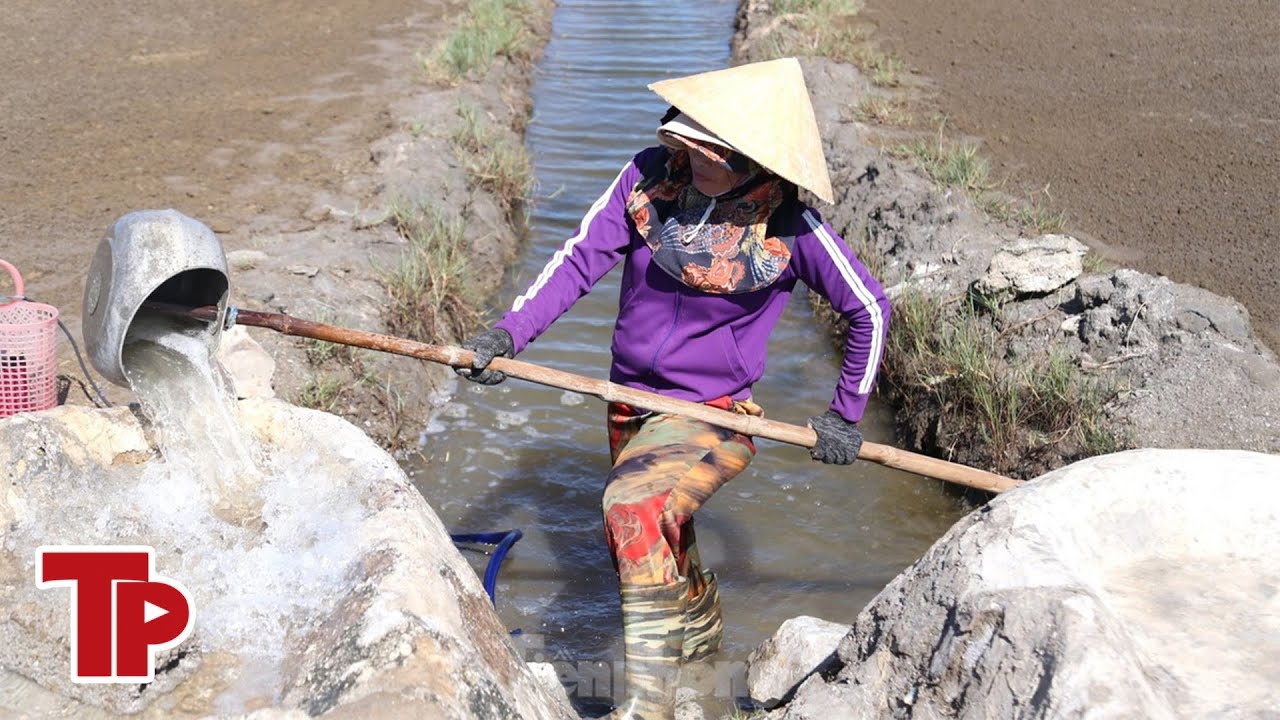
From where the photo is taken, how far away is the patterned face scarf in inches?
120

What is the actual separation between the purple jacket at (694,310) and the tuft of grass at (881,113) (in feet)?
14.8

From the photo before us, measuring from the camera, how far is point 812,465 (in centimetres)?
488

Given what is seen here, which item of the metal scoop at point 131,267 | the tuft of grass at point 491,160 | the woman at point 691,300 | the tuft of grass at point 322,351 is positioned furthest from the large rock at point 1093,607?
the tuft of grass at point 491,160

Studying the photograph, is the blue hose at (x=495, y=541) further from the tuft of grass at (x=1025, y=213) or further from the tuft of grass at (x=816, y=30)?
the tuft of grass at (x=816, y=30)

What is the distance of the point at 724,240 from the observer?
121 inches

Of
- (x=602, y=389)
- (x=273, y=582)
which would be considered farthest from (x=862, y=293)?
(x=273, y=582)

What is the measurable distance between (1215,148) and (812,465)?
12.8 ft

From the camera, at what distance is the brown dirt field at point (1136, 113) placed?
19.7 ft

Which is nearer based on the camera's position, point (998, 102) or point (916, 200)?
point (916, 200)

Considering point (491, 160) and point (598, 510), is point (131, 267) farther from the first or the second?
point (491, 160)

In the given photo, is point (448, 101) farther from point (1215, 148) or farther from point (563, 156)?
point (1215, 148)

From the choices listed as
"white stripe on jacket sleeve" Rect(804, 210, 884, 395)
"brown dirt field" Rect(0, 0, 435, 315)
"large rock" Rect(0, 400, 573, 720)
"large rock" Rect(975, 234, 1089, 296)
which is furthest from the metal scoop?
"large rock" Rect(975, 234, 1089, 296)

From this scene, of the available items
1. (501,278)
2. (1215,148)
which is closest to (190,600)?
(501,278)

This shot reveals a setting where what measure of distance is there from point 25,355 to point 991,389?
3199mm
